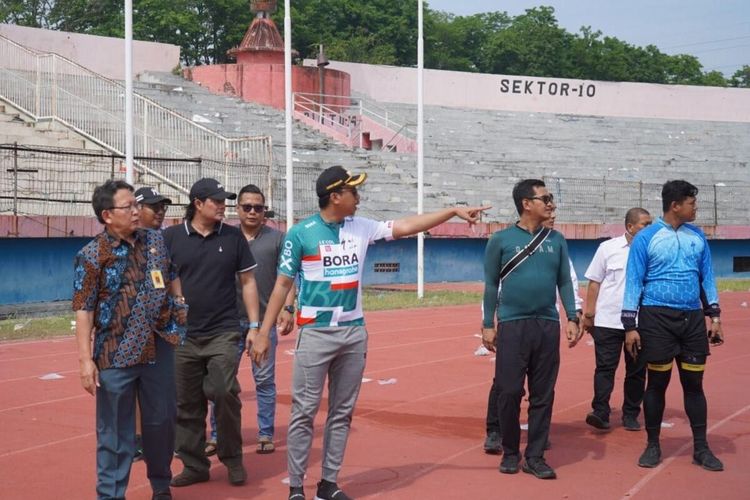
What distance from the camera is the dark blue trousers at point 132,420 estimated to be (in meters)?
5.75

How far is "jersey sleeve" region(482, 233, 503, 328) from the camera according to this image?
7.23m

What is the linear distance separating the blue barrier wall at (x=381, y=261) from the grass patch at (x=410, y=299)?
1.97 meters

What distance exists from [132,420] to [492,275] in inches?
106

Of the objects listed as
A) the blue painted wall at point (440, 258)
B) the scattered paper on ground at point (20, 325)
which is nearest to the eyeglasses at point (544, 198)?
the scattered paper on ground at point (20, 325)

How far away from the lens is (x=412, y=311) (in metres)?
18.7

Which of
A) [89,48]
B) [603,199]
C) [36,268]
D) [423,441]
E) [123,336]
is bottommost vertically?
[423,441]

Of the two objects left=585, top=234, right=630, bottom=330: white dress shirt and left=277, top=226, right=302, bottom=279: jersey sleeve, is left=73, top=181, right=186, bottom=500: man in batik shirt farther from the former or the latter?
left=585, top=234, right=630, bottom=330: white dress shirt

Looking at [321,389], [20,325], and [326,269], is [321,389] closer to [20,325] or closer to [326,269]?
[326,269]

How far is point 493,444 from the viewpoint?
7.73 meters

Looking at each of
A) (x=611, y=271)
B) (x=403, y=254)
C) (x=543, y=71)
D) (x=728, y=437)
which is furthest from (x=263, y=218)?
(x=543, y=71)

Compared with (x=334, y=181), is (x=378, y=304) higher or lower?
lower

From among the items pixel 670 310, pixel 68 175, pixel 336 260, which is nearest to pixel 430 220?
pixel 336 260

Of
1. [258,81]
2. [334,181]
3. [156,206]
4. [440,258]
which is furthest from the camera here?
[258,81]

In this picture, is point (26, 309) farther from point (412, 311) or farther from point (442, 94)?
point (442, 94)
